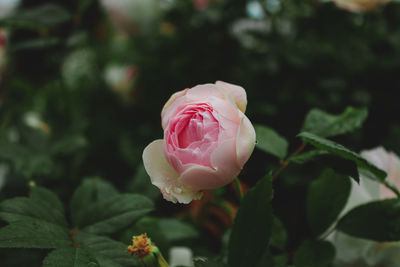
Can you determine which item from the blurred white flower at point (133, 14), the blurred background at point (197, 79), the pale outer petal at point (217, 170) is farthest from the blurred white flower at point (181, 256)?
the blurred white flower at point (133, 14)

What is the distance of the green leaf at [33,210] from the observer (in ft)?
1.00

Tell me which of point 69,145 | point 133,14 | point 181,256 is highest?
point 133,14

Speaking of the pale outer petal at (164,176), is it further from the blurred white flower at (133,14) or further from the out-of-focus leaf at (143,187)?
the blurred white flower at (133,14)

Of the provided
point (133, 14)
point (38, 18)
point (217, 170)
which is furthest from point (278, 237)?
point (133, 14)

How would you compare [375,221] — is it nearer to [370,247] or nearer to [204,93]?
[370,247]

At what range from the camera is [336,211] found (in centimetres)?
Result: 36

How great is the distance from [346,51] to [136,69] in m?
0.47

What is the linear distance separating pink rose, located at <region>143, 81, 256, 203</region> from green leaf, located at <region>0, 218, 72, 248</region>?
0.09 meters

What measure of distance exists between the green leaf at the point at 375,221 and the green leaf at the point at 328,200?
13 mm

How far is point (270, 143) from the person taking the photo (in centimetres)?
37

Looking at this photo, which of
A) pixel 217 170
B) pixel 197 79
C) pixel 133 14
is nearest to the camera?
pixel 217 170

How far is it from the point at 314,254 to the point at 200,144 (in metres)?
0.16

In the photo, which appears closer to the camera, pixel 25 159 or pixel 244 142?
pixel 244 142

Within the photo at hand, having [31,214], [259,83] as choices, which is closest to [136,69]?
[259,83]
